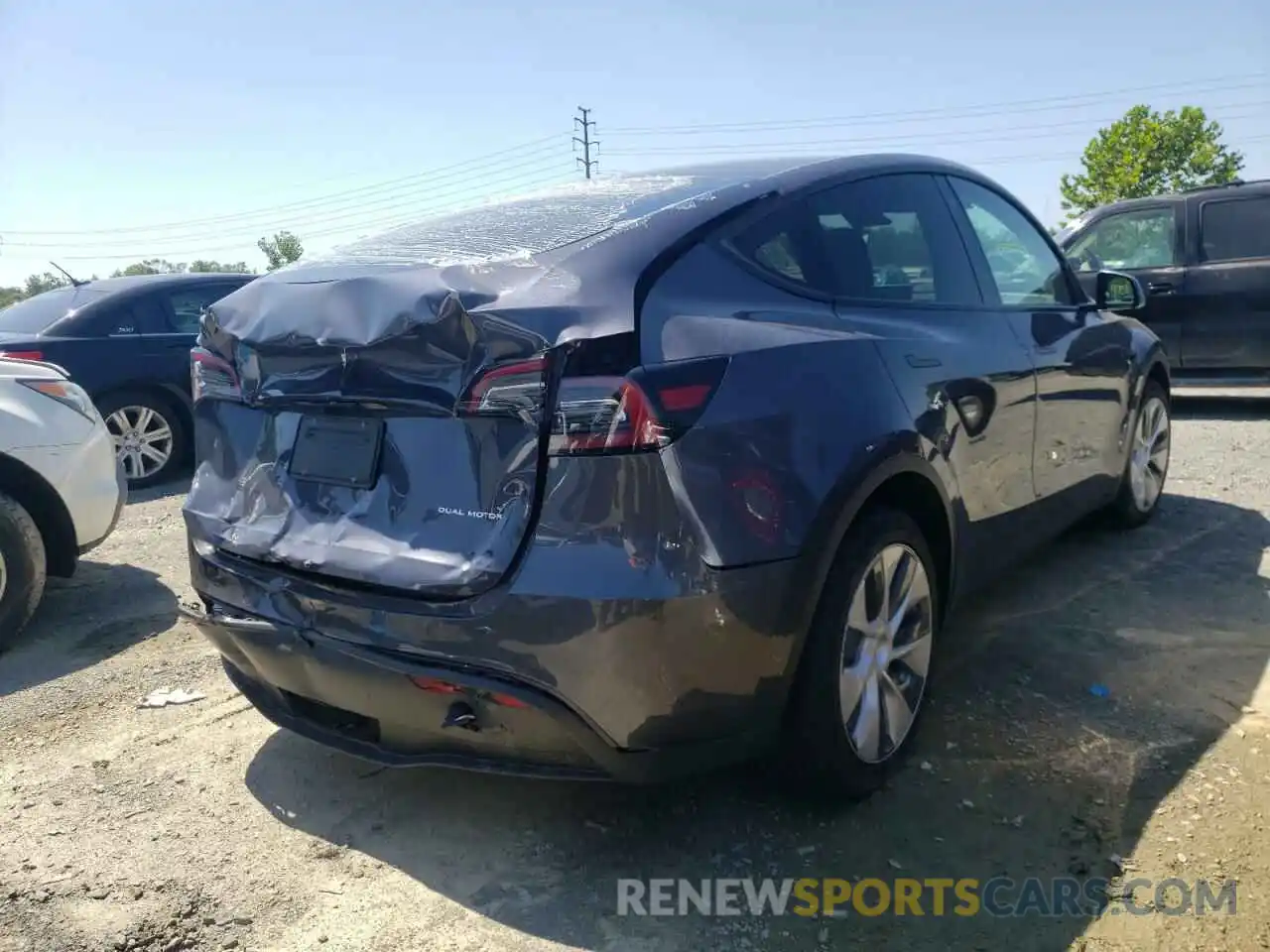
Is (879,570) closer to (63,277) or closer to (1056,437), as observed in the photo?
(1056,437)

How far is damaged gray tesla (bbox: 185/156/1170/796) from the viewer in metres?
2.10

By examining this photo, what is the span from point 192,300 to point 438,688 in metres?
6.89

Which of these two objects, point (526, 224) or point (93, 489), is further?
point (93, 489)

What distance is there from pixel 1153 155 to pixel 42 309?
43.8 m

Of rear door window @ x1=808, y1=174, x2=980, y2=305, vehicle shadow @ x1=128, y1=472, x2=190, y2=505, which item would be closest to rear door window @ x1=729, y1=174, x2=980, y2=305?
rear door window @ x1=808, y1=174, x2=980, y2=305

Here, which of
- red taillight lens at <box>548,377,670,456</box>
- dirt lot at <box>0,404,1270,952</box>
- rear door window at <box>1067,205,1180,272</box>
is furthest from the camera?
rear door window at <box>1067,205,1180,272</box>

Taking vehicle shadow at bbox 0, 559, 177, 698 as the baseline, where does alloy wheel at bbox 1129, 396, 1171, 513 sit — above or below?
above

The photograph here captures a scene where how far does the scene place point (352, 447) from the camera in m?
2.40

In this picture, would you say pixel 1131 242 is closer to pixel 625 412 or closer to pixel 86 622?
pixel 625 412

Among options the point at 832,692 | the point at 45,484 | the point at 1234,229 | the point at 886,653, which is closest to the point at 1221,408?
the point at 1234,229

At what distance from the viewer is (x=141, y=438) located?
296 inches

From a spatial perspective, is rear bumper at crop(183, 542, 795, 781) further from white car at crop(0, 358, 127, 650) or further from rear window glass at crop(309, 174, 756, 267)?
white car at crop(0, 358, 127, 650)

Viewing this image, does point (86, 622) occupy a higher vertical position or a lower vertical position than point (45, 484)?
lower

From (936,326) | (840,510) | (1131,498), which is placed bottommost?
(1131,498)
